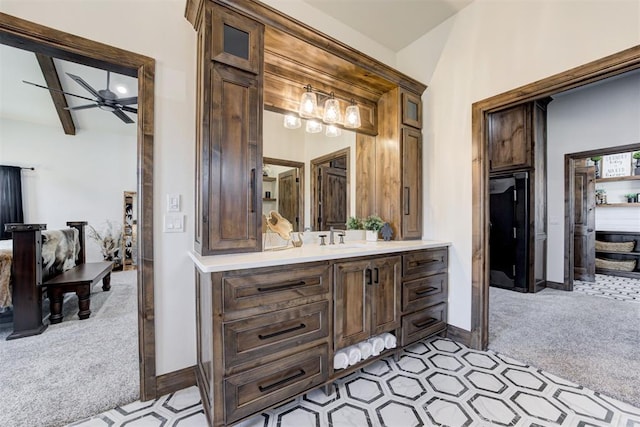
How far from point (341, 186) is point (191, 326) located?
1.73m

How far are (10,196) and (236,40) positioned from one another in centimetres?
583

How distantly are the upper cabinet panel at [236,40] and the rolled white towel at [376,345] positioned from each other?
202cm

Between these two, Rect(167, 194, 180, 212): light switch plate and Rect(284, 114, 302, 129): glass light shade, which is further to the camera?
Rect(284, 114, 302, 129): glass light shade

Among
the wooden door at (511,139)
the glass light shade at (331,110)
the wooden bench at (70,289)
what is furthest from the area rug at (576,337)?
the wooden bench at (70,289)

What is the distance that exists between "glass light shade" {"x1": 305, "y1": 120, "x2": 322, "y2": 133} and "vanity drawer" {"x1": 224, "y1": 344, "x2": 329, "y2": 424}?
177cm

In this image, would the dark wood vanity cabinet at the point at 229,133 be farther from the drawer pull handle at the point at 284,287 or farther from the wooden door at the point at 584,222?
the wooden door at the point at 584,222

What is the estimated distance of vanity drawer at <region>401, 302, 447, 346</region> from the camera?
2.12 meters

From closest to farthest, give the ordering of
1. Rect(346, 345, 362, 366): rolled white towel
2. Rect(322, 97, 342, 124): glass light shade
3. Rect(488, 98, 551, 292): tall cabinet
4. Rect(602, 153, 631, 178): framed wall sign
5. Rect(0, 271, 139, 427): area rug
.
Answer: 1. Rect(0, 271, 139, 427): area rug
2. Rect(346, 345, 362, 366): rolled white towel
3. Rect(322, 97, 342, 124): glass light shade
4. Rect(488, 98, 551, 292): tall cabinet
5. Rect(602, 153, 631, 178): framed wall sign

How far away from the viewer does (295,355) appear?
4.99 ft

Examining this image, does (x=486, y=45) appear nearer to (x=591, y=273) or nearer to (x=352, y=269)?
(x=352, y=269)

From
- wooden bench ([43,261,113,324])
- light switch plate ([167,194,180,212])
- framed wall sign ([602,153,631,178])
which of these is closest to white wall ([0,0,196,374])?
light switch plate ([167,194,180,212])

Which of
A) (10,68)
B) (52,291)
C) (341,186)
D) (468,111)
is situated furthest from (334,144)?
(10,68)

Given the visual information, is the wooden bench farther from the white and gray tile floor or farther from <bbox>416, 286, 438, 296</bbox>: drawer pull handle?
the white and gray tile floor

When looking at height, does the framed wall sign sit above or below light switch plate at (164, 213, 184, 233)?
above
